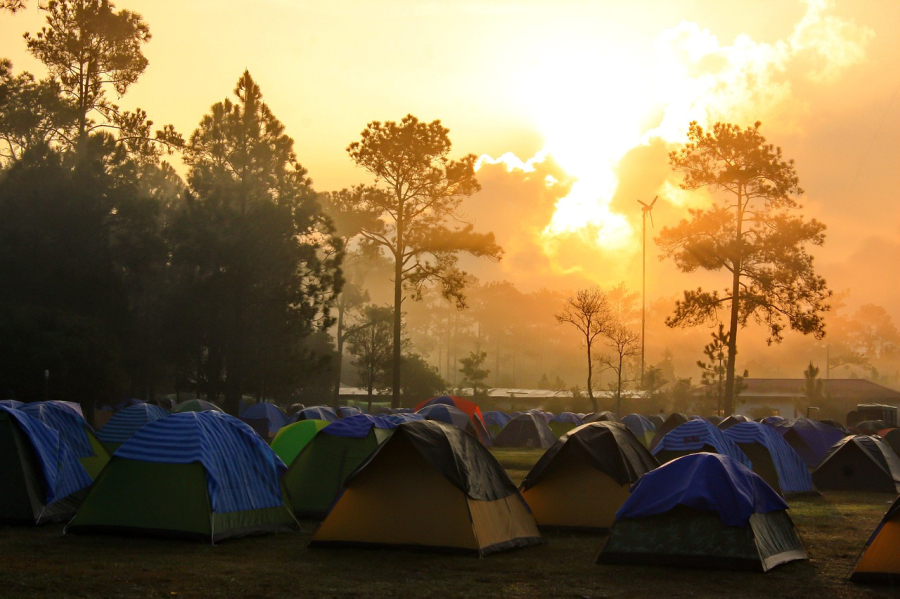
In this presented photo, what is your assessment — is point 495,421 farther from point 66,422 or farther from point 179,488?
point 179,488

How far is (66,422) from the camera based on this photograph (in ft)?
44.4

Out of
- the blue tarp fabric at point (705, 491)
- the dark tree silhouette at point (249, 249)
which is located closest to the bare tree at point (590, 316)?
the dark tree silhouette at point (249, 249)

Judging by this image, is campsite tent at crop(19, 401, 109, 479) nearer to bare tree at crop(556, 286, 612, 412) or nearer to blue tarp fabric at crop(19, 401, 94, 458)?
blue tarp fabric at crop(19, 401, 94, 458)

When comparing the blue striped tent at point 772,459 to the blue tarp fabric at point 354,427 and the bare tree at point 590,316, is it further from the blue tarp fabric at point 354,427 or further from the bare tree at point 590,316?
the bare tree at point 590,316

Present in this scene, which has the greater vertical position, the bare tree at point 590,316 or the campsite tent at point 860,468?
the bare tree at point 590,316

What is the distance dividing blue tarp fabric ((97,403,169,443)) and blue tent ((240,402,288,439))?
17.4 m

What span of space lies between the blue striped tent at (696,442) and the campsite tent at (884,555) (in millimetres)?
7329

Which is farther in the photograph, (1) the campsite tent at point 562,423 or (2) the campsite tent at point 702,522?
(1) the campsite tent at point 562,423

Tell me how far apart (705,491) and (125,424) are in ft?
40.7

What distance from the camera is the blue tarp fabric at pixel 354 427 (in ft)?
47.4

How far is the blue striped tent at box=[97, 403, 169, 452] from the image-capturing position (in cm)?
1727

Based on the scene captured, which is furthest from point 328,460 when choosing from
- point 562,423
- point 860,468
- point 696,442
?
point 562,423

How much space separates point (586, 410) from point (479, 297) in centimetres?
6777

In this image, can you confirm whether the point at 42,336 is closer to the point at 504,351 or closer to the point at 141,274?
the point at 141,274
